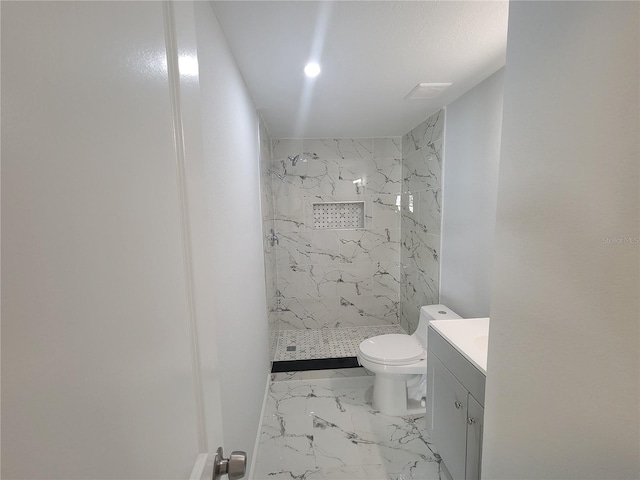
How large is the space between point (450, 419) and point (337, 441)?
2.76 ft

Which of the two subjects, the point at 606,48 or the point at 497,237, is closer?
the point at 606,48

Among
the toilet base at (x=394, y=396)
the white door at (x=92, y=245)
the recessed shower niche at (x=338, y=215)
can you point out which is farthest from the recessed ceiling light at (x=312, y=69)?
the toilet base at (x=394, y=396)

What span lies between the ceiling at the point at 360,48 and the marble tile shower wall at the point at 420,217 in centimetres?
41

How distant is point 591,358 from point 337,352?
2564mm

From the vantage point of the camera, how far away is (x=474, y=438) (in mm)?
1214

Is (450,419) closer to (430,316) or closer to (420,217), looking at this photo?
(430,316)

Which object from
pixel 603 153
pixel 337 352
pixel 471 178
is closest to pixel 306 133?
pixel 471 178

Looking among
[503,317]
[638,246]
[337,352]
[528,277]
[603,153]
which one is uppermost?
[603,153]

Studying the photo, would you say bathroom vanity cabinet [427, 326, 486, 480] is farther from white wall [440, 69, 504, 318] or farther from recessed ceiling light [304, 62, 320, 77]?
recessed ceiling light [304, 62, 320, 77]

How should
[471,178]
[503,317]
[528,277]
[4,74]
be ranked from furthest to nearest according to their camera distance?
[471,178], [503,317], [528,277], [4,74]

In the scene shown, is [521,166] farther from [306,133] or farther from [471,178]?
[306,133]

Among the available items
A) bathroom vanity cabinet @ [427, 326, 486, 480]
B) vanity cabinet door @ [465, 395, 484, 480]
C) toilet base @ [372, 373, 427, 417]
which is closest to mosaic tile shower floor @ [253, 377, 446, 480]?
toilet base @ [372, 373, 427, 417]

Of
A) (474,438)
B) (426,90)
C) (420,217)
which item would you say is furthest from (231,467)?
(420,217)

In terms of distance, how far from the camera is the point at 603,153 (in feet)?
1.87
